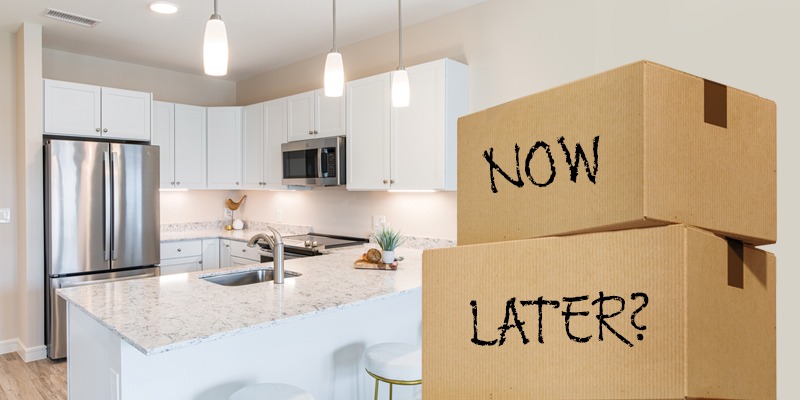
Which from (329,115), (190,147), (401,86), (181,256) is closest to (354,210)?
(329,115)

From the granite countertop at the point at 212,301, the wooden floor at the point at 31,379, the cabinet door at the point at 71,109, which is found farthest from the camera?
the cabinet door at the point at 71,109

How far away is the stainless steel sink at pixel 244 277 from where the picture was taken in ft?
8.41

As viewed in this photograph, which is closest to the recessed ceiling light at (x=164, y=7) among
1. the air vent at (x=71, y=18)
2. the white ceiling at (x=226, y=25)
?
the white ceiling at (x=226, y=25)

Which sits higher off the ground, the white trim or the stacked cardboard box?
the stacked cardboard box

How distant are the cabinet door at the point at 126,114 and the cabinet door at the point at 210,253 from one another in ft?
Answer: 3.66

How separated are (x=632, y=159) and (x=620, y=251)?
0.12m

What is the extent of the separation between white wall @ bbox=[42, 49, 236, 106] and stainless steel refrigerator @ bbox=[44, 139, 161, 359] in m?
1.09

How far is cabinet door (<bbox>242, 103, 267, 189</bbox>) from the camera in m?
4.68

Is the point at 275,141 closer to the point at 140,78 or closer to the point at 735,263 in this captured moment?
the point at 140,78

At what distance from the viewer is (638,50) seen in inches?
98.3

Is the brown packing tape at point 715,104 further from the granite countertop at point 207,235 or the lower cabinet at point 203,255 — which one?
the granite countertop at point 207,235

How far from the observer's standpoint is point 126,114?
13.9ft

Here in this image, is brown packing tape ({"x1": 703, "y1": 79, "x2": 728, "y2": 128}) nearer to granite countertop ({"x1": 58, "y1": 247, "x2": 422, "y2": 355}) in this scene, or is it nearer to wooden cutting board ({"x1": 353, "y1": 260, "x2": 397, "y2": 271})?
granite countertop ({"x1": 58, "y1": 247, "x2": 422, "y2": 355})

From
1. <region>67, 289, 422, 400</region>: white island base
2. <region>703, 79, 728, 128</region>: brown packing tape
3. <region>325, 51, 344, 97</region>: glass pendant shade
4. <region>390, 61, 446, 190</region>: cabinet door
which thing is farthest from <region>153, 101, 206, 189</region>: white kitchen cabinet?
<region>703, 79, 728, 128</region>: brown packing tape
